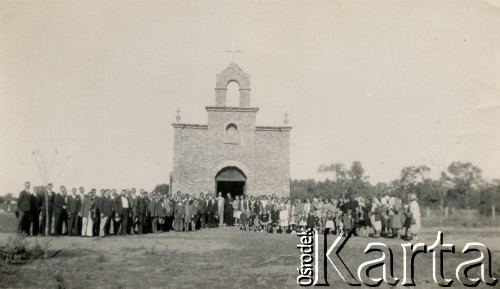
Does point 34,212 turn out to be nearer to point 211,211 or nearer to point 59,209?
point 59,209

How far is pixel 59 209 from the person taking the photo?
42.7 ft

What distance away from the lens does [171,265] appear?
8.35m

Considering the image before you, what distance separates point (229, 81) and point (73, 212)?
11239 millimetres

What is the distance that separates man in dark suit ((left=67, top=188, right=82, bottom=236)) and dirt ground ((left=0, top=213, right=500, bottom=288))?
6.00 feet

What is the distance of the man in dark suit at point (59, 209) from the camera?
1299 centimetres

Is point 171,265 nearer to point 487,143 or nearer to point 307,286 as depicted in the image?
point 307,286

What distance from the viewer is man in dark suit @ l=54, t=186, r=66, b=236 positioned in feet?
42.6

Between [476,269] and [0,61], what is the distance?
10.4 m

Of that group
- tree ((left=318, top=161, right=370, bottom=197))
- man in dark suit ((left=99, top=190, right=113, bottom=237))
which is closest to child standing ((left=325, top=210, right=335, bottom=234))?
man in dark suit ((left=99, top=190, right=113, bottom=237))

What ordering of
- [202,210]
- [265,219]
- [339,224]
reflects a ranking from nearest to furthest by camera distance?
[339,224] → [265,219] → [202,210]

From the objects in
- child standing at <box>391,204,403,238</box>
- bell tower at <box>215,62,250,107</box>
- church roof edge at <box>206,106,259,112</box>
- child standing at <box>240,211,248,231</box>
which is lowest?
child standing at <box>240,211,248,231</box>

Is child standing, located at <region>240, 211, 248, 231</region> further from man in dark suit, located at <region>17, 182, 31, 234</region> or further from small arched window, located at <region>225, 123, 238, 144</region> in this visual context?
man in dark suit, located at <region>17, 182, 31, 234</region>

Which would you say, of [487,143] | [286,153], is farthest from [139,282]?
[286,153]

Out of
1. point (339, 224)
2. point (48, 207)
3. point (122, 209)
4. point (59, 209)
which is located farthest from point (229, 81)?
point (48, 207)
